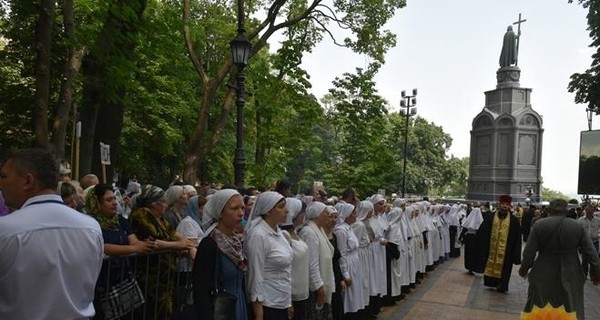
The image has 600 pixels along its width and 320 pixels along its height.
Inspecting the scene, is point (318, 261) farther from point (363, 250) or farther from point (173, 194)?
point (363, 250)

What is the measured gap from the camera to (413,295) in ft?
38.8

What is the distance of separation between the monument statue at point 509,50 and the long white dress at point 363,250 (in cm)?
4209

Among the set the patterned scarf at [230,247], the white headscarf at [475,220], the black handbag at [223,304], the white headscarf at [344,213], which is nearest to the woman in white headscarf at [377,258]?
the white headscarf at [344,213]

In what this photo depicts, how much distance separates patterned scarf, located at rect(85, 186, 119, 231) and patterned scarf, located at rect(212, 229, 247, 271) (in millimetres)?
1203

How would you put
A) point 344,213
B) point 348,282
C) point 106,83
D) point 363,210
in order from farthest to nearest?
point 106,83
point 363,210
point 344,213
point 348,282

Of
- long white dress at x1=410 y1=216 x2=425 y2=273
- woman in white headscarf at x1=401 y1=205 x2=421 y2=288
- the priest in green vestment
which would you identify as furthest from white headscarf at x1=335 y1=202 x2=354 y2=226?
the priest in green vestment

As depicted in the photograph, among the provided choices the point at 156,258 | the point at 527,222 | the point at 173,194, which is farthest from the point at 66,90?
the point at 527,222

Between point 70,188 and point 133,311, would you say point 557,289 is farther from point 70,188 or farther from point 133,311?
point 70,188

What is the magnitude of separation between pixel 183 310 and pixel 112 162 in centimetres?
775

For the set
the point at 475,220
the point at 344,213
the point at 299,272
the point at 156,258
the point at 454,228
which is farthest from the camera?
the point at 454,228

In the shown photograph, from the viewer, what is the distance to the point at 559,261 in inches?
287

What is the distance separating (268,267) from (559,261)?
4.43m

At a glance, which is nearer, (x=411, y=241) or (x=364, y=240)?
(x=364, y=240)

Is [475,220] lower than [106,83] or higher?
lower
